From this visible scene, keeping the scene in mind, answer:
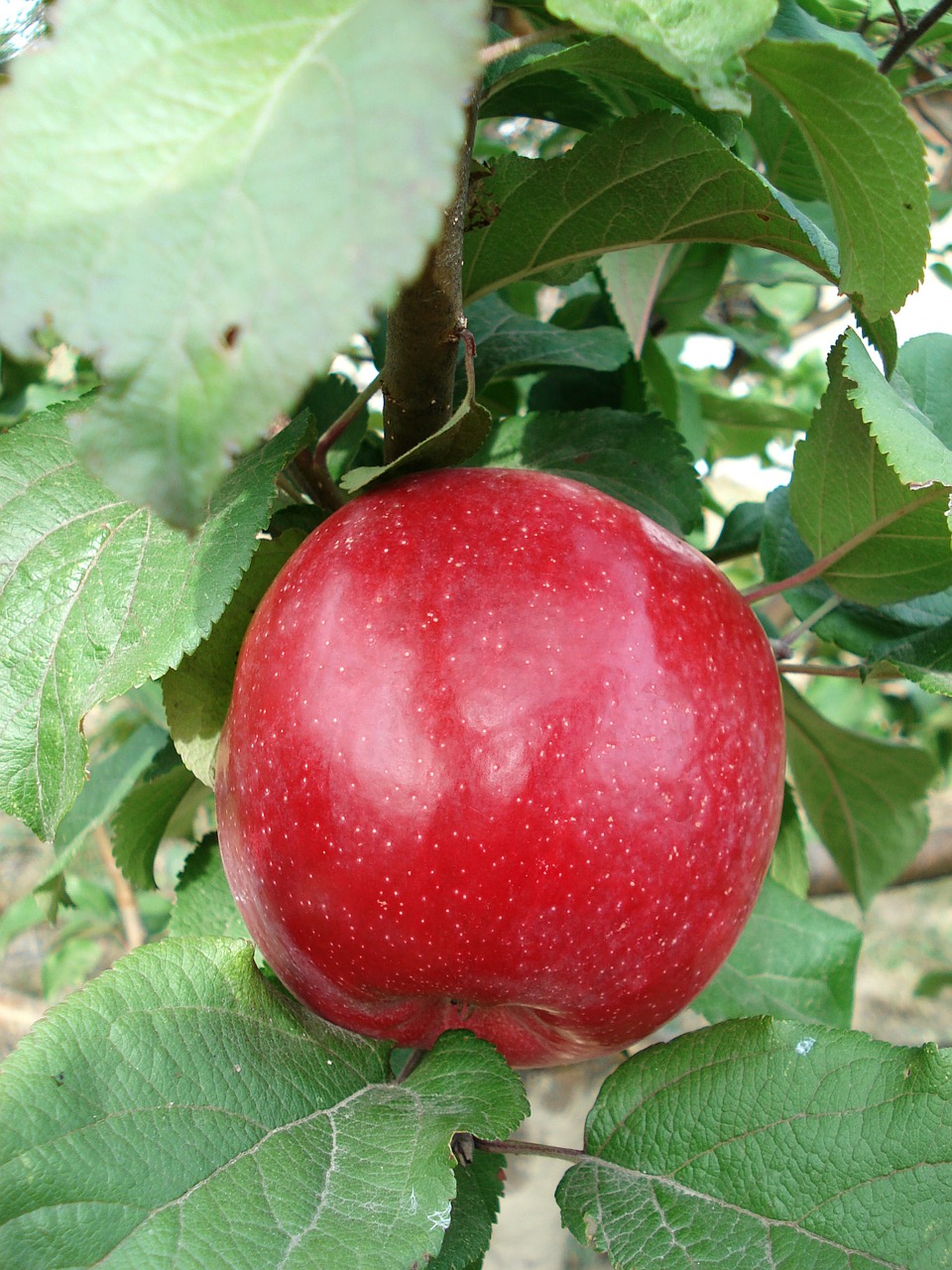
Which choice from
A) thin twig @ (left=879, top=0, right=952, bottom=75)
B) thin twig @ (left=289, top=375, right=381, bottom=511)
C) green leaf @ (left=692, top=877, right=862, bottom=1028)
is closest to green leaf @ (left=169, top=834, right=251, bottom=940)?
thin twig @ (left=289, top=375, right=381, bottom=511)

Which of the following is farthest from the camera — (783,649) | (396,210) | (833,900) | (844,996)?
(833,900)

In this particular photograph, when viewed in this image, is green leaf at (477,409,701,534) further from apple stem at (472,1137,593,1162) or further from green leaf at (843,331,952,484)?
apple stem at (472,1137,593,1162)

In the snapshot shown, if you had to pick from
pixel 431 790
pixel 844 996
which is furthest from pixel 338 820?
pixel 844 996

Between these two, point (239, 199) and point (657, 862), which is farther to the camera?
point (657, 862)

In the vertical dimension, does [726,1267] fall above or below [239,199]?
below

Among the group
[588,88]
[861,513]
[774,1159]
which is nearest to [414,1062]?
[774,1159]

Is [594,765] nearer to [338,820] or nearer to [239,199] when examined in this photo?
[338,820]
